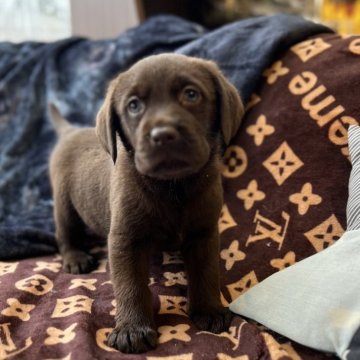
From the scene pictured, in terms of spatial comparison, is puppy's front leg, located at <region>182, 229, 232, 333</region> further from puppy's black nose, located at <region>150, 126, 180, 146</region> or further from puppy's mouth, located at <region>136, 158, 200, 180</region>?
puppy's black nose, located at <region>150, 126, 180, 146</region>

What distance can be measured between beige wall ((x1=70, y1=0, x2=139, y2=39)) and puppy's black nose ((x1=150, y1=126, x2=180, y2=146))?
107 inches

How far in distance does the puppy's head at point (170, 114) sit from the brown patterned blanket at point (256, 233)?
0.50 m

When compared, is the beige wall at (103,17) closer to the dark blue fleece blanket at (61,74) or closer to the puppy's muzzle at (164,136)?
the dark blue fleece blanket at (61,74)

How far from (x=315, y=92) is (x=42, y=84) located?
171cm

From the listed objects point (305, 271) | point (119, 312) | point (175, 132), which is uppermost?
point (175, 132)

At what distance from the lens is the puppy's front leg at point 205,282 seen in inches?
61.0

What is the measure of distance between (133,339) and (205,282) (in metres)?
0.33

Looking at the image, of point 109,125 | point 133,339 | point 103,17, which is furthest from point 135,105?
point 103,17

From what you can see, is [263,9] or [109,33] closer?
[109,33]

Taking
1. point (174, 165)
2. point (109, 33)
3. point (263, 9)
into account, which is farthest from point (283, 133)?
point (263, 9)

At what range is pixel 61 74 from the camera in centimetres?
298

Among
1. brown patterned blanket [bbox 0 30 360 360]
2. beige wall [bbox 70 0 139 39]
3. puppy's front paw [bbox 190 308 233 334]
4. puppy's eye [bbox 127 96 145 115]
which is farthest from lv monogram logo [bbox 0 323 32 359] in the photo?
beige wall [bbox 70 0 139 39]

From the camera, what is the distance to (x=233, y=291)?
5.83 ft

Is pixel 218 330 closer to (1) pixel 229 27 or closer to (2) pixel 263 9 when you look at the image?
(1) pixel 229 27
